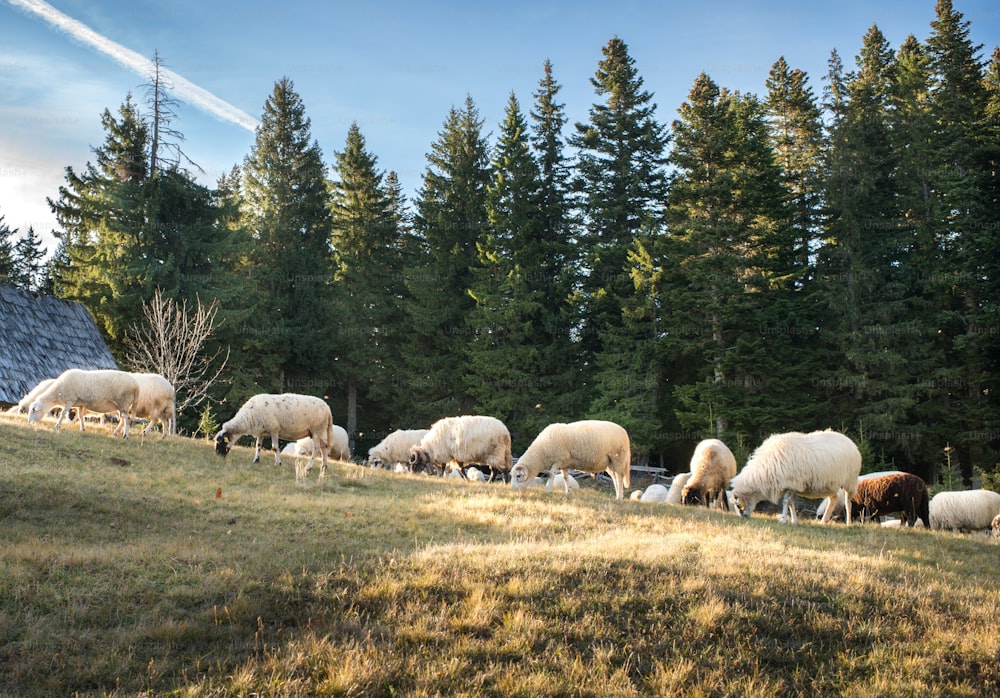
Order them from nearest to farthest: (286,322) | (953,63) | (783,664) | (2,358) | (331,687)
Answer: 1. (331,687)
2. (783,664)
3. (2,358)
4. (953,63)
5. (286,322)

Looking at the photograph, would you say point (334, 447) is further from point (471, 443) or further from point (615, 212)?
point (615, 212)

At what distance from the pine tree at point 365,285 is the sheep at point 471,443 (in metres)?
18.5

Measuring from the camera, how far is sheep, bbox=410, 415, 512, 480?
59.9 ft

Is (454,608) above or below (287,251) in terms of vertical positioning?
below

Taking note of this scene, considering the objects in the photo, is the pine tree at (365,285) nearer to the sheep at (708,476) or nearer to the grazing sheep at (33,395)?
the grazing sheep at (33,395)

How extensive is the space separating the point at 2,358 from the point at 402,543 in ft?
71.9

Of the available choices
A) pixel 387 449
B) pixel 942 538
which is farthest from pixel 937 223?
pixel 387 449

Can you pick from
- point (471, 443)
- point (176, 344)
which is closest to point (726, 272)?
point (471, 443)

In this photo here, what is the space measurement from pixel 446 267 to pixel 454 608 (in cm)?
3264

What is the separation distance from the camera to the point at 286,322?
3641cm

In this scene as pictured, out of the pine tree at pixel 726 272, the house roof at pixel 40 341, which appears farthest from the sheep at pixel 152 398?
the pine tree at pixel 726 272

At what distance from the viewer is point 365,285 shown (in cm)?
3969

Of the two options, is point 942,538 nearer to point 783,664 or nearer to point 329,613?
point 783,664

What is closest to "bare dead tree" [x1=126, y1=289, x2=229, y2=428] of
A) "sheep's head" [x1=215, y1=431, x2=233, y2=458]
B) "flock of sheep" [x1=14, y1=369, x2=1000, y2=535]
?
"flock of sheep" [x1=14, y1=369, x2=1000, y2=535]
